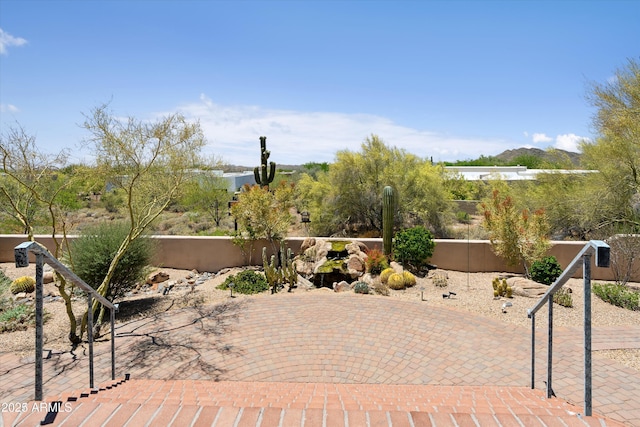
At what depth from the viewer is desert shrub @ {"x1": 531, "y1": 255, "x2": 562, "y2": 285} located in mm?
10438

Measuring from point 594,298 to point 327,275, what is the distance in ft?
22.3

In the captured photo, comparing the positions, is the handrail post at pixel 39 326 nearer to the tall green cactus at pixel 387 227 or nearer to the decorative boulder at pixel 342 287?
the decorative boulder at pixel 342 287

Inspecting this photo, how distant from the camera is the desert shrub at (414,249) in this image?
11703 millimetres

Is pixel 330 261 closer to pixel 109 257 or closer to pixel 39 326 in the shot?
pixel 109 257

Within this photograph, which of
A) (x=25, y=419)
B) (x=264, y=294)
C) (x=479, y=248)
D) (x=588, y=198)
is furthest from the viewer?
(x=588, y=198)

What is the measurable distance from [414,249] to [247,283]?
5.08 m

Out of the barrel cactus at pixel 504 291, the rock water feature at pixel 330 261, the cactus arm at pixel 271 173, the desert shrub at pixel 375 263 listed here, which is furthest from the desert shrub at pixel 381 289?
the cactus arm at pixel 271 173

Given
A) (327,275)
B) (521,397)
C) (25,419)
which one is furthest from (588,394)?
(327,275)

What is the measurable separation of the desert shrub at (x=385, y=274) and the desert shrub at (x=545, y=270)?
12.7 feet

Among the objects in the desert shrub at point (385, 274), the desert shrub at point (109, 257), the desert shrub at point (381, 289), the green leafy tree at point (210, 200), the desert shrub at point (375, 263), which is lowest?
the desert shrub at point (381, 289)

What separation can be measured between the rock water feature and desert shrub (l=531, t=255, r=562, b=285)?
4.78m

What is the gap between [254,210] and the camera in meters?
12.4

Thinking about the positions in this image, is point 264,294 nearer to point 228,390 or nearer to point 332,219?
point 228,390

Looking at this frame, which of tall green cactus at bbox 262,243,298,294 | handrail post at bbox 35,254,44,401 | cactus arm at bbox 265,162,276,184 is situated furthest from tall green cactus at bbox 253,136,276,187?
handrail post at bbox 35,254,44,401
